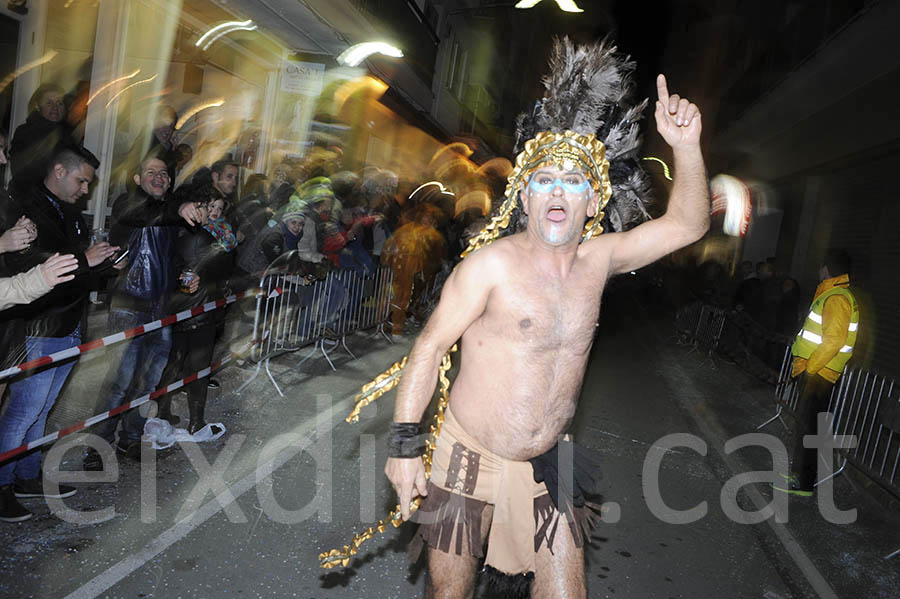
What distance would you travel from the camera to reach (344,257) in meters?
10.4

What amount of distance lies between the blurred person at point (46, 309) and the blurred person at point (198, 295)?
3.75ft

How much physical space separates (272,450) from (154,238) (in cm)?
189

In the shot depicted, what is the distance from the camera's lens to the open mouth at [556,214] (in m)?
2.92

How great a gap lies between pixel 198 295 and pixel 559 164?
3956 mm

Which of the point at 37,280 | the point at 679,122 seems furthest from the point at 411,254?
the point at 679,122

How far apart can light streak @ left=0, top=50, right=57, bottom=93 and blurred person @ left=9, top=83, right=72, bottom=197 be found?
1.13m

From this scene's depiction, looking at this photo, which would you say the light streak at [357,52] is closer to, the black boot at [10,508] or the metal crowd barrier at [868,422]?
the metal crowd barrier at [868,422]

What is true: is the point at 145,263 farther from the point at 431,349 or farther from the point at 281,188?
the point at 281,188

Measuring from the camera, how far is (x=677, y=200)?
303 cm

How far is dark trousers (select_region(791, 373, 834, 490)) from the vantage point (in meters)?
6.51

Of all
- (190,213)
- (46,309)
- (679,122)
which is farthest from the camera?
(190,213)

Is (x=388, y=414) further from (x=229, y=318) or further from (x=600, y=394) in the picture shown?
(x=600, y=394)

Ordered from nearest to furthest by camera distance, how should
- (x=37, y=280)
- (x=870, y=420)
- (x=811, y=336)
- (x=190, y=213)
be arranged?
(x=37, y=280) → (x=190, y=213) → (x=811, y=336) → (x=870, y=420)

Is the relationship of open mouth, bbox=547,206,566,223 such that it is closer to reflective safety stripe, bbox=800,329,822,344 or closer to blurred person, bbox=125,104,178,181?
reflective safety stripe, bbox=800,329,822,344
